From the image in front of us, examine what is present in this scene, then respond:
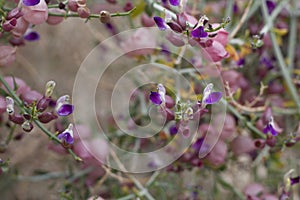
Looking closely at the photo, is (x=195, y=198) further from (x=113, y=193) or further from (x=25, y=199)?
(x=25, y=199)

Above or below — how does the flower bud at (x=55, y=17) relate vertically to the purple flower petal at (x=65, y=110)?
above

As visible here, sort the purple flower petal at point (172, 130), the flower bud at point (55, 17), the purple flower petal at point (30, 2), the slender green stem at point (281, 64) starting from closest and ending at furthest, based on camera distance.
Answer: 1. the purple flower petal at point (30, 2)
2. the flower bud at point (55, 17)
3. the purple flower petal at point (172, 130)
4. the slender green stem at point (281, 64)

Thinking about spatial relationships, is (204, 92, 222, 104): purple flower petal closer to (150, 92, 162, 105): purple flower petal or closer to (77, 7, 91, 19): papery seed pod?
(150, 92, 162, 105): purple flower petal

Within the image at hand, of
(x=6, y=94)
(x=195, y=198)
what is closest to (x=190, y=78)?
(x=195, y=198)

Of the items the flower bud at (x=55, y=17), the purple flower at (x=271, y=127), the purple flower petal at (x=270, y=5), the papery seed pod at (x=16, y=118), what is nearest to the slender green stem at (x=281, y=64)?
the purple flower petal at (x=270, y=5)

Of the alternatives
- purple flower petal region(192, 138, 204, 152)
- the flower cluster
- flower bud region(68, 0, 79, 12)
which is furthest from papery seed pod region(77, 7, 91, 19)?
purple flower petal region(192, 138, 204, 152)

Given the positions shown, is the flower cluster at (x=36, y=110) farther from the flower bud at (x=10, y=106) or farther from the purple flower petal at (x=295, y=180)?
the purple flower petal at (x=295, y=180)
